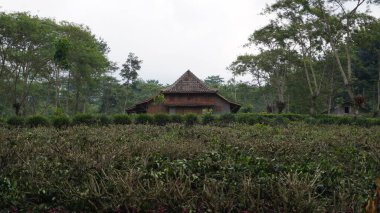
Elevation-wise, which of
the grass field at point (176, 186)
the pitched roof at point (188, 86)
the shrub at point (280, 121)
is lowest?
the grass field at point (176, 186)

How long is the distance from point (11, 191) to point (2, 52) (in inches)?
1472

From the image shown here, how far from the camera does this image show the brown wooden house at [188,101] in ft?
141

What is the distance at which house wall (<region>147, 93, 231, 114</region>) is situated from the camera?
142 ft

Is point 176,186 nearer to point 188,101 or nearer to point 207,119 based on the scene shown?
point 207,119

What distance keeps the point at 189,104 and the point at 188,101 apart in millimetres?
459

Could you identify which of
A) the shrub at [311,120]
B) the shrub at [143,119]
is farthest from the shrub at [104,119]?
the shrub at [311,120]

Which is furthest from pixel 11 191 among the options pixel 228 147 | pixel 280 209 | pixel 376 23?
pixel 376 23

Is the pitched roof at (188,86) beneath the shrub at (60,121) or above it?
above

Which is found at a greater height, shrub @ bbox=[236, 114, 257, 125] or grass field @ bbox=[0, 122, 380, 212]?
shrub @ bbox=[236, 114, 257, 125]

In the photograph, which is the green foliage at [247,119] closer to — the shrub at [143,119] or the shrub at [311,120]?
the shrub at [311,120]

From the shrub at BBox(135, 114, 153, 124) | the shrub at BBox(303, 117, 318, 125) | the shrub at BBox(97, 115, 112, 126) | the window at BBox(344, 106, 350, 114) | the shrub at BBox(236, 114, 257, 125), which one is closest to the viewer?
the shrub at BBox(97, 115, 112, 126)

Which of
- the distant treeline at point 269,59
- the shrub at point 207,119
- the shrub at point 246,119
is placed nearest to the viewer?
the shrub at point 207,119

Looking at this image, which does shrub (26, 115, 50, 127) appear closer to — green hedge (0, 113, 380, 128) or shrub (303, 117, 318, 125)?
green hedge (0, 113, 380, 128)

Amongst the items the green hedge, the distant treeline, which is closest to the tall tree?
the distant treeline
